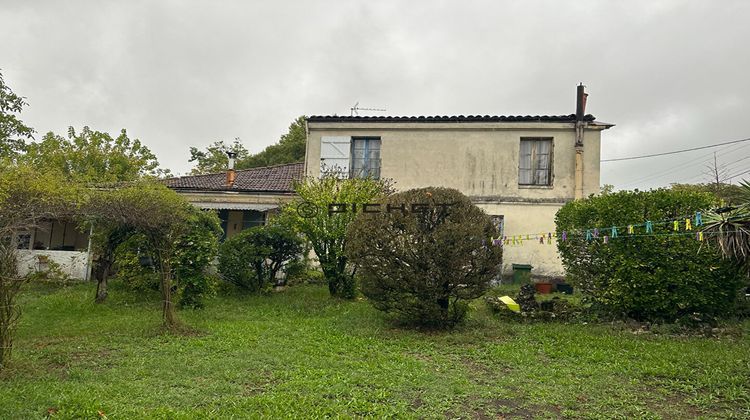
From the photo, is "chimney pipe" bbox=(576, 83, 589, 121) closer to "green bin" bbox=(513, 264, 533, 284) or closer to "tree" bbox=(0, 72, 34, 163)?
"green bin" bbox=(513, 264, 533, 284)

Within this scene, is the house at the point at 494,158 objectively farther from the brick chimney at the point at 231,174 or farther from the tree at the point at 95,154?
the tree at the point at 95,154

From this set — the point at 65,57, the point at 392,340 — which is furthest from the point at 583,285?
the point at 65,57

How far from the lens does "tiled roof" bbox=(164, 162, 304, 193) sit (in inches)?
608

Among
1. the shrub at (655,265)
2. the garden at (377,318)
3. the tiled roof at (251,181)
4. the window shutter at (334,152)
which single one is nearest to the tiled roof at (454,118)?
the window shutter at (334,152)

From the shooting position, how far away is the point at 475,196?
15.2 metres

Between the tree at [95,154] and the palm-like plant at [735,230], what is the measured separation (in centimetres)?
2416

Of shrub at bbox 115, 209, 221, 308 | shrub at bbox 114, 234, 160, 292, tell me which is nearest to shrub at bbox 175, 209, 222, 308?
shrub at bbox 115, 209, 221, 308

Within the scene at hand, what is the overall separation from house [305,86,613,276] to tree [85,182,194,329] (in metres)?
6.30

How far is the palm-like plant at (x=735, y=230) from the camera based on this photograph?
6.25m

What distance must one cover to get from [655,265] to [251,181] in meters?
13.4

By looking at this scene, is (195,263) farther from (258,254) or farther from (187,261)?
(258,254)

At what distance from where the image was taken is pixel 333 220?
11453mm

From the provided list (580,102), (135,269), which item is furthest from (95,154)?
(580,102)

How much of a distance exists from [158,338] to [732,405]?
7594 millimetres
